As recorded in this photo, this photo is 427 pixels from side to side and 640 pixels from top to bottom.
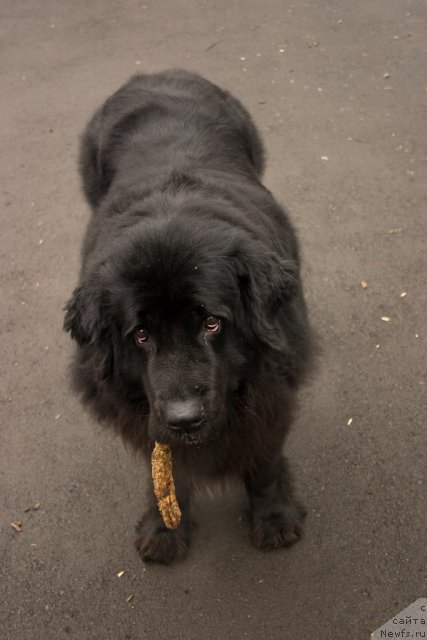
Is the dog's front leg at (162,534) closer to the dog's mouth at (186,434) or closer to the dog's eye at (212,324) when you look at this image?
the dog's mouth at (186,434)

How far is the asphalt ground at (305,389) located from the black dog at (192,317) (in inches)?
8.5

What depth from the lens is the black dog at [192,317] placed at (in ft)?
7.38

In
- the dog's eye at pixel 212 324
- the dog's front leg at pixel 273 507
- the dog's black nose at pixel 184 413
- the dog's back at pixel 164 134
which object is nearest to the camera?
the dog's black nose at pixel 184 413

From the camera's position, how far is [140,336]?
7.71 ft

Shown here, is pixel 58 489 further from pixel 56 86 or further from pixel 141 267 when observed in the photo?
pixel 56 86

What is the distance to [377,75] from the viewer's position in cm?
626

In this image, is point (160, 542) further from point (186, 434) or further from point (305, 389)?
point (305, 389)

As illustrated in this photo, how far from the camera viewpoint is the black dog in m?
2.25

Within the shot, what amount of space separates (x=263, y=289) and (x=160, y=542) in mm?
1451

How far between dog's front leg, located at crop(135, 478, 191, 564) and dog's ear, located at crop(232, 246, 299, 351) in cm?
98

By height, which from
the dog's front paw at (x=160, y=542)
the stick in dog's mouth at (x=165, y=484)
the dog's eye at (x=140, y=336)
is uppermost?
the dog's eye at (x=140, y=336)

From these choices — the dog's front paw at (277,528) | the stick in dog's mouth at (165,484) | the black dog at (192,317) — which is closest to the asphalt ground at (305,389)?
the dog's front paw at (277,528)

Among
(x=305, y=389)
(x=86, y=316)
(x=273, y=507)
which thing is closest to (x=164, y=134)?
(x=86, y=316)

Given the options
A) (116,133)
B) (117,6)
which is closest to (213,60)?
(117,6)
